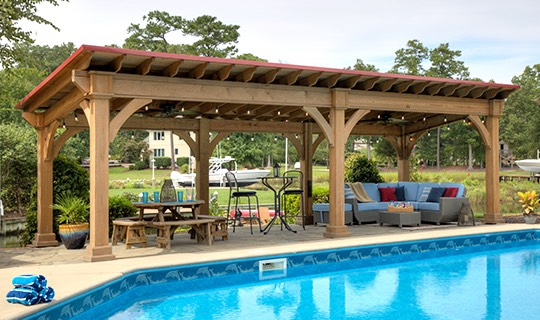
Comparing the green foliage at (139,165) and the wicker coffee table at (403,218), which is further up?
the green foliage at (139,165)

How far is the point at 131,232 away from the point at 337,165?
3.62m

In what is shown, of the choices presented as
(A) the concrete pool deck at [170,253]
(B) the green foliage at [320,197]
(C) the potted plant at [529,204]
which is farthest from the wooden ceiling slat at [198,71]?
(C) the potted plant at [529,204]

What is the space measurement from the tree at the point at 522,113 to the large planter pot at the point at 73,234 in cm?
2970

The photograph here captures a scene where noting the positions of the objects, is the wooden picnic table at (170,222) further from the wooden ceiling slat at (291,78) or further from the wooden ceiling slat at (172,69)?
the wooden ceiling slat at (291,78)

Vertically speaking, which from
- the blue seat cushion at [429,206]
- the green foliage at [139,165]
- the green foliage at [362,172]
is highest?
the green foliage at [139,165]

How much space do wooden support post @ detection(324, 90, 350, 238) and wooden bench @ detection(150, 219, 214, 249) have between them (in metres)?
2.17

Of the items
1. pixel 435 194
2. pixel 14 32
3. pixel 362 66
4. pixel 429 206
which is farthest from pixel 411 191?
pixel 362 66

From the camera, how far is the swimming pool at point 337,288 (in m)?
5.68

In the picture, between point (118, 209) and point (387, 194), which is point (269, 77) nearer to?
point (118, 209)

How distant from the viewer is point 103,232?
24.6ft

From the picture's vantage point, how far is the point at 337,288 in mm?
6984

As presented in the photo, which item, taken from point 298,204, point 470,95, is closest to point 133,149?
point 298,204

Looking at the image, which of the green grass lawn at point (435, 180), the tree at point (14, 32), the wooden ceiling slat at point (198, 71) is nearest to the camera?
the wooden ceiling slat at point (198, 71)

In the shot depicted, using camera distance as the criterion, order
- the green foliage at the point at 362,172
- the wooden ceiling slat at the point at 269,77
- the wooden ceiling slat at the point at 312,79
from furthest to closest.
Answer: the green foliage at the point at 362,172
the wooden ceiling slat at the point at 312,79
the wooden ceiling slat at the point at 269,77
